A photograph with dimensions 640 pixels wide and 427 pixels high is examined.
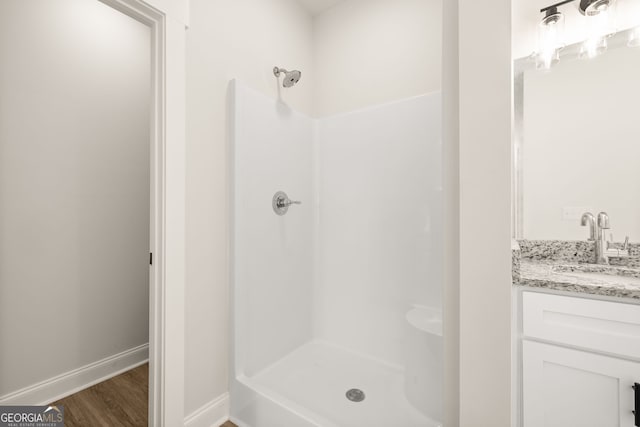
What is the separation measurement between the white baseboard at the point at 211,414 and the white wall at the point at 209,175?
A: 3cm

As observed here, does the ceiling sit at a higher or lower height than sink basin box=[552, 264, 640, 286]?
higher

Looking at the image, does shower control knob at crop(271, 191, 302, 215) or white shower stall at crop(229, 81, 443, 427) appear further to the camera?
shower control knob at crop(271, 191, 302, 215)

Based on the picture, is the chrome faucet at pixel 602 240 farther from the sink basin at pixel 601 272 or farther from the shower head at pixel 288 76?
the shower head at pixel 288 76

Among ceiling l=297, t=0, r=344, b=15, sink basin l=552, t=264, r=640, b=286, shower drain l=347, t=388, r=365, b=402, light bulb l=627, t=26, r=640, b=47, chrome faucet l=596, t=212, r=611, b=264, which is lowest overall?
shower drain l=347, t=388, r=365, b=402

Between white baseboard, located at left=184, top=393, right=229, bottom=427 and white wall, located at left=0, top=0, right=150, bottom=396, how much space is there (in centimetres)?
97

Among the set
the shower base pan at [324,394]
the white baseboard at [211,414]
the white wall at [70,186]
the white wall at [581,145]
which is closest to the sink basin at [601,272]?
the white wall at [581,145]

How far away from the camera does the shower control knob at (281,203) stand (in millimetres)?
1836

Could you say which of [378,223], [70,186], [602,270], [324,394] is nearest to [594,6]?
[602,270]

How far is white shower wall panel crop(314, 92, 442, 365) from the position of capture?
1747 millimetres

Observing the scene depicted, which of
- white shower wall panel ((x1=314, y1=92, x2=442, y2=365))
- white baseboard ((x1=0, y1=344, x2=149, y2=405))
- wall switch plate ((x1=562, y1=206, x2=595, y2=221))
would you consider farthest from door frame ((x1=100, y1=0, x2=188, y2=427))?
wall switch plate ((x1=562, y1=206, x2=595, y2=221))

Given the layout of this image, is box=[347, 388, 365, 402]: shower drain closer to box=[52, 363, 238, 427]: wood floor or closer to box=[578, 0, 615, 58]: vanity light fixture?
box=[52, 363, 238, 427]: wood floor

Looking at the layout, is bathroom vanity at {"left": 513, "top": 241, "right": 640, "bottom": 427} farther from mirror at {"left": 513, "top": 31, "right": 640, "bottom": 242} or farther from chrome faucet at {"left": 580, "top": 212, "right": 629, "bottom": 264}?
mirror at {"left": 513, "top": 31, "right": 640, "bottom": 242}

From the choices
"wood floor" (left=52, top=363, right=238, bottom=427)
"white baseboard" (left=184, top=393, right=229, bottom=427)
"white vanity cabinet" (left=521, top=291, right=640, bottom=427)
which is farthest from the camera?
"wood floor" (left=52, top=363, right=238, bottom=427)

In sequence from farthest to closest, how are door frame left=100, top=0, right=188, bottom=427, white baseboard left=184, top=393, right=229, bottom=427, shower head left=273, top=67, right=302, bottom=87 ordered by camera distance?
shower head left=273, top=67, right=302, bottom=87 < white baseboard left=184, top=393, right=229, bottom=427 < door frame left=100, top=0, right=188, bottom=427
